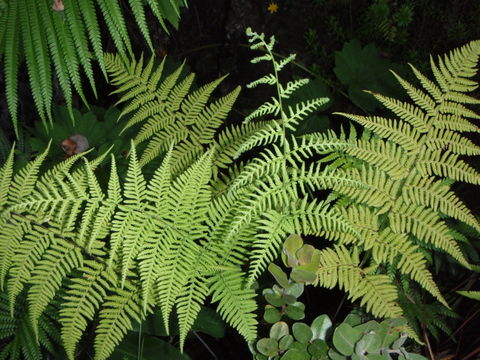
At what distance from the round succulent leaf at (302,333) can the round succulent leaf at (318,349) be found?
3 cm

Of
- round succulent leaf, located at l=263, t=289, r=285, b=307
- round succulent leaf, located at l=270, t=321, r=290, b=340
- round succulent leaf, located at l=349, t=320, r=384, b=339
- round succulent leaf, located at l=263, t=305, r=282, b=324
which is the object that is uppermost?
round succulent leaf, located at l=263, t=289, r=285, b=307

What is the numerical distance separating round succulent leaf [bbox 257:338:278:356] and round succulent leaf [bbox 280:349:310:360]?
0.15 feet

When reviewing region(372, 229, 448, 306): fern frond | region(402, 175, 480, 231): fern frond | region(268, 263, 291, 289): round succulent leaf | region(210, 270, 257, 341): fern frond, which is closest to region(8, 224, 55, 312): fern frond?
region(210, 270, 257, 341): fern frond

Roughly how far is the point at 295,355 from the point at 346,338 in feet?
0.65

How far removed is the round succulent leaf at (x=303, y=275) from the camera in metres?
1.62

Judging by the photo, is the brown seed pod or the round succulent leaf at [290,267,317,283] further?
the brown seed pod

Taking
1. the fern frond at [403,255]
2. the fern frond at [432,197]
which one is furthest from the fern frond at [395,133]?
the fern frond at [403,255]

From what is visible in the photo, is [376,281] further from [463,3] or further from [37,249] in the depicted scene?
[463,3]

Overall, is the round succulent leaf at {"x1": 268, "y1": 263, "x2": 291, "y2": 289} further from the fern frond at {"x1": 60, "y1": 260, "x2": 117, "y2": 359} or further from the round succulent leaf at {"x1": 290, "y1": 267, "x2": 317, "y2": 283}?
the fern frond at {"x1": 60, "y1": 260, "x2": 117, "y2": 359}

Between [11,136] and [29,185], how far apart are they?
122cm

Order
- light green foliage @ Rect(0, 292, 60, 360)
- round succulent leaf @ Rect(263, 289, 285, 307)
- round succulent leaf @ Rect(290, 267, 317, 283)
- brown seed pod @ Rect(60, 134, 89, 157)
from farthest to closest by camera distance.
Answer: brown seed pod @ Rect(60, 134, 89, 157), light green foliage @ Rect(0, 292, 60, 360), round succulent leaf @ Rect(263, 289, 285, 307), round succulent leaf @ Rect(290, 267, 317, 283)

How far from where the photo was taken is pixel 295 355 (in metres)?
1.67

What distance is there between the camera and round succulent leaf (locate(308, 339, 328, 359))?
169 cm

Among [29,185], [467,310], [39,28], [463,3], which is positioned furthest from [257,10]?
[467,310]
